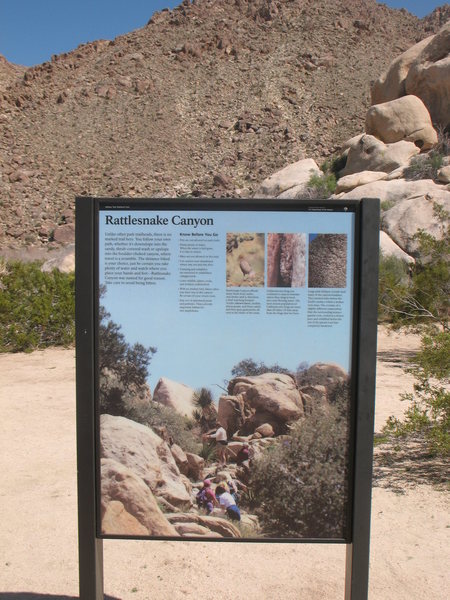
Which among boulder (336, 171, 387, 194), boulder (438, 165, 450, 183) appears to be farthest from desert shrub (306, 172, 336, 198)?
boulder (438, 165, 450, 183)

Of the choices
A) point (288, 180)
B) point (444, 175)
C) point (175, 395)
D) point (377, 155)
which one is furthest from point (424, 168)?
point (175, 395)

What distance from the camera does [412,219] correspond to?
14031 mm

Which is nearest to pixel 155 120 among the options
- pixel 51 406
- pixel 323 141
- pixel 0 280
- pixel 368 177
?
pixel 323 141

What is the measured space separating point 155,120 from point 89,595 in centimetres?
4077

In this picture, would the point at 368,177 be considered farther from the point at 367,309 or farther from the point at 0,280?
the point at 367,309

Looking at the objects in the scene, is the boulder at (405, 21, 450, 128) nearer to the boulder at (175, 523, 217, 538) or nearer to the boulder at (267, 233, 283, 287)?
the boulder at (267, 233, 283, 287)

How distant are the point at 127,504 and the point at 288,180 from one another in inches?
880

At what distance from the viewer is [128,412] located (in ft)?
8.19

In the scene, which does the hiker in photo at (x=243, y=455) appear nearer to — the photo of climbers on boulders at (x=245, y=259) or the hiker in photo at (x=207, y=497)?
the hiker in photo at (x=207, y=497)

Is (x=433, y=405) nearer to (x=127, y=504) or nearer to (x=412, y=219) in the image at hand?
(x=127, y=504)

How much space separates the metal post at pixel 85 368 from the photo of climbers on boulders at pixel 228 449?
0.05 m

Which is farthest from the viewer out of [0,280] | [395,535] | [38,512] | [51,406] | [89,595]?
[0,280]

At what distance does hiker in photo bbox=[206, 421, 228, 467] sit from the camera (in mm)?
2449

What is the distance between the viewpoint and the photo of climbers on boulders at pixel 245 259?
2453 mm
